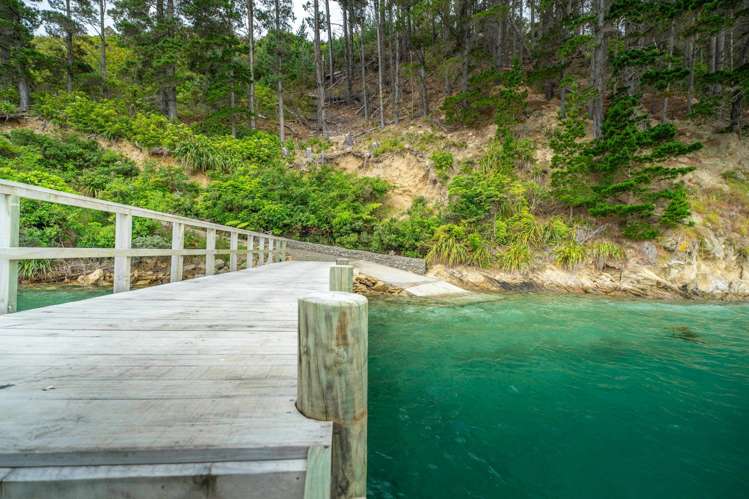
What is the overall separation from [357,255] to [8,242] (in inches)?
375

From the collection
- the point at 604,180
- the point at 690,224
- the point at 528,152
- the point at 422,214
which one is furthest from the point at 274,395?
the point at 528,152

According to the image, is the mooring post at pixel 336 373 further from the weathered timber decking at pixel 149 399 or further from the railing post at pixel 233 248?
the railing post at pixel 233 248

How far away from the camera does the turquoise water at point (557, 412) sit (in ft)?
7.50

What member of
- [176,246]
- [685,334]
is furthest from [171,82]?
[685,334]

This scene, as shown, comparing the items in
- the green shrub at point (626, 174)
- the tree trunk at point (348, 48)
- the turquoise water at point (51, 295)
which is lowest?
the turquoise water at point (51, 295)

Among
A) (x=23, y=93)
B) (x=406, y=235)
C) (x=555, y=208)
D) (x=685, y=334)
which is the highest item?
(x=23, y=93)

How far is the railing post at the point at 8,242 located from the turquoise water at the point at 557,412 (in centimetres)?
299

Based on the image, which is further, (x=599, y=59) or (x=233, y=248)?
(x=599, y=59)

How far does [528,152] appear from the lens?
14125mm

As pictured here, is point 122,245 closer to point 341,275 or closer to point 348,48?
point 341,275

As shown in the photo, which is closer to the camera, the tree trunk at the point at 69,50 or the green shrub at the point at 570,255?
the green shrub at the point at 570,255

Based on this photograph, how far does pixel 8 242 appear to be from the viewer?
7.75 feet

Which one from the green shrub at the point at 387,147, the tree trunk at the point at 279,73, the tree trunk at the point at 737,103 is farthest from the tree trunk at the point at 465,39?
the tree trunk at the point at 737,103

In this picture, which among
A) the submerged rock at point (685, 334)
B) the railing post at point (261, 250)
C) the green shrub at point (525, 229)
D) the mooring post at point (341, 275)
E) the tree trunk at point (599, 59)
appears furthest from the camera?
the tree trunk at point (599, 59)
